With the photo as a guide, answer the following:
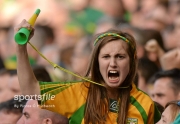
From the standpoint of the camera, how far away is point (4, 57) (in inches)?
203

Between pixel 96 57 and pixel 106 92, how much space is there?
0.18 m

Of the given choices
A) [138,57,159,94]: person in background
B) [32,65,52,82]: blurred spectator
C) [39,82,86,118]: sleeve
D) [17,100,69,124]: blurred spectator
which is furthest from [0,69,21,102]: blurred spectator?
[39,82,86,118]: sleeve

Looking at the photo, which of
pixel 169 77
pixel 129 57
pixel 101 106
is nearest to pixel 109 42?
pixel 129 57

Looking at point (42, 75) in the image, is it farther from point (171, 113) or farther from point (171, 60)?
point (171, 113)

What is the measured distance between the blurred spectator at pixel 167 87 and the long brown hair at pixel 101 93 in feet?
3.37

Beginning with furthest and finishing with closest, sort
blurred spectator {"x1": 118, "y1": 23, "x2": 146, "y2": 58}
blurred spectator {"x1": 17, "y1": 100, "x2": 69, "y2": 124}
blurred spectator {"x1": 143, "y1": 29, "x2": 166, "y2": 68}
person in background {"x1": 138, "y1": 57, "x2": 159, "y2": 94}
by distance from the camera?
blurred spectator {"x1": 118, "y1": 23, "x2": 146, "y2": 58}, blurred spectator {"x1": 143, "y1": 29, "x2": 166, "y2": 68}, person in background {"x1": 138, "y1": 57, "x2": 159, "y2": 94}, blurred spectator {"x1": 17, "y1": 100, "x2": 69, "y2": 124}

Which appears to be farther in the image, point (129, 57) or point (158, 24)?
point (158, 24)

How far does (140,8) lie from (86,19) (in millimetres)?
576

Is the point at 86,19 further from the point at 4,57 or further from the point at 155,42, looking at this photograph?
the point at 155,42

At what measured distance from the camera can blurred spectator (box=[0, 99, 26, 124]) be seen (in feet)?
11.9

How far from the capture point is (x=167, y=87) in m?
3.76

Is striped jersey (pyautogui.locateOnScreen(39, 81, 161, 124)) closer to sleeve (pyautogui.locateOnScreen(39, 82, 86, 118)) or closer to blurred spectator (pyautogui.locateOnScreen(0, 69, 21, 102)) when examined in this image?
sleeve (pyautogui.locateOnScreen(39, 82, 86, 118))

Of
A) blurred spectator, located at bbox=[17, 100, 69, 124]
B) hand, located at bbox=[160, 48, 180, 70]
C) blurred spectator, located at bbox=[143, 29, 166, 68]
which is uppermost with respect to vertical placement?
blurred spectator, located at bbox=[143, 29, 166, 68]

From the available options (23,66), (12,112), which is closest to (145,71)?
(12,112)
